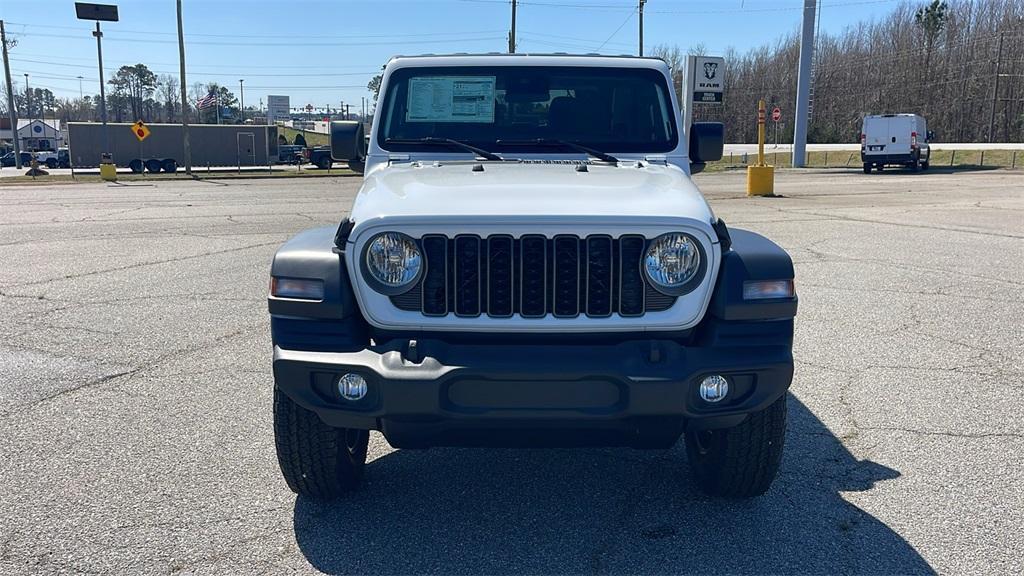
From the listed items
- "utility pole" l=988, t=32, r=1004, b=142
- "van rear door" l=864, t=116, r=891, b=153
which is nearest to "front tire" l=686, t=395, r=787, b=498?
"van rear door" l=864, t=116, r=891, b=153

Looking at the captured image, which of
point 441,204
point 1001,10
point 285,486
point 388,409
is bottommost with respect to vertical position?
point 285,486

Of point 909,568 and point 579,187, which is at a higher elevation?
point 579,187

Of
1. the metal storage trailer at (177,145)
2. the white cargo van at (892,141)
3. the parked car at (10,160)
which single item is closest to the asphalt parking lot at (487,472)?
the white cargo van at (892,141)

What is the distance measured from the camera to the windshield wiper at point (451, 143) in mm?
4449

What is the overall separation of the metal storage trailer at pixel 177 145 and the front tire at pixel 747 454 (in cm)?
4846

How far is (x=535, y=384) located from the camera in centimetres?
299

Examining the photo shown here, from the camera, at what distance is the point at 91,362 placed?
6027 mm

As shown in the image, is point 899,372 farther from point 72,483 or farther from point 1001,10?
point 1001,10

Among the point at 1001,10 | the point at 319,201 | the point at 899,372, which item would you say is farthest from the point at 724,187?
the point at 1001,10

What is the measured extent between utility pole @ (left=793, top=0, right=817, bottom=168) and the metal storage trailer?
32.0 meters

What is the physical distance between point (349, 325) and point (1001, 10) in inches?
3484

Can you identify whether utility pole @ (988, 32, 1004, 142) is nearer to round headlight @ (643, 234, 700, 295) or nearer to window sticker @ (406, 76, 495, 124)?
window sticker @ (406, 76, 495, 124)

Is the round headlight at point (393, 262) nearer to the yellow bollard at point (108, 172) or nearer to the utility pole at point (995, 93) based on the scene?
the yellow bollard at point (108, 172)

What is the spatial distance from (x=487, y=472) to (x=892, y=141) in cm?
3409
